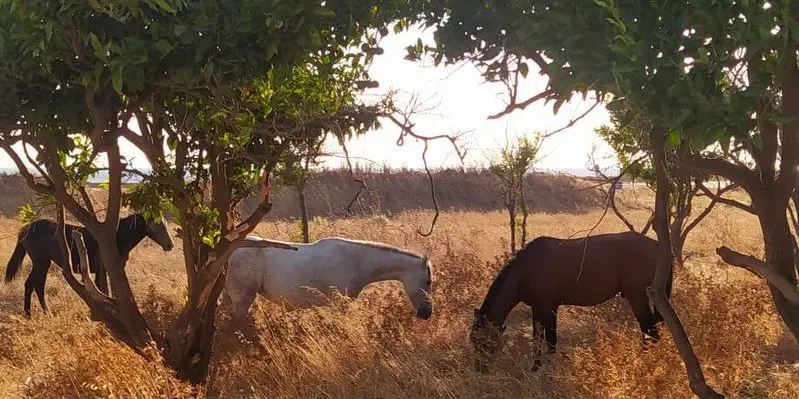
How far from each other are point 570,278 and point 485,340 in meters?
1.56

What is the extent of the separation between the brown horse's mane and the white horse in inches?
49.2

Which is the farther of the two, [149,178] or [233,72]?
[149,178]

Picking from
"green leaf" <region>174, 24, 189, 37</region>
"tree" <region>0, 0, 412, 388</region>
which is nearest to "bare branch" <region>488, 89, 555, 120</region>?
"tree" <region>0, 0, 412, 388</region>

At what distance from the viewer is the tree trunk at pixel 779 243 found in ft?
12.5

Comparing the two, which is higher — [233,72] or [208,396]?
[233,72]

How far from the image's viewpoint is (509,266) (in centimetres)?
712

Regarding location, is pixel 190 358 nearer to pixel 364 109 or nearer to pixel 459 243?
pixel 364 109

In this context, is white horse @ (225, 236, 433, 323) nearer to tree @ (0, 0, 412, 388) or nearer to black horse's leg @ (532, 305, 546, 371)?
black horse's leg @ (532, 305, 546, 371)

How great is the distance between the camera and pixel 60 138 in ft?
16.2

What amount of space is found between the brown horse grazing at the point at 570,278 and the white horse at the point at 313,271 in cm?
133

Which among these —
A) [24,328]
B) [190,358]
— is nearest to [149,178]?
[190,358]

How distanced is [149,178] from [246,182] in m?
0.86

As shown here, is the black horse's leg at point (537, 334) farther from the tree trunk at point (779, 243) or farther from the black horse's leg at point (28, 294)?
the black horse's leg at point (28, 294)

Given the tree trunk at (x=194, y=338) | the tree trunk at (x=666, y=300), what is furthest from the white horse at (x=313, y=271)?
the tree trunk at (x=666, y=300)
